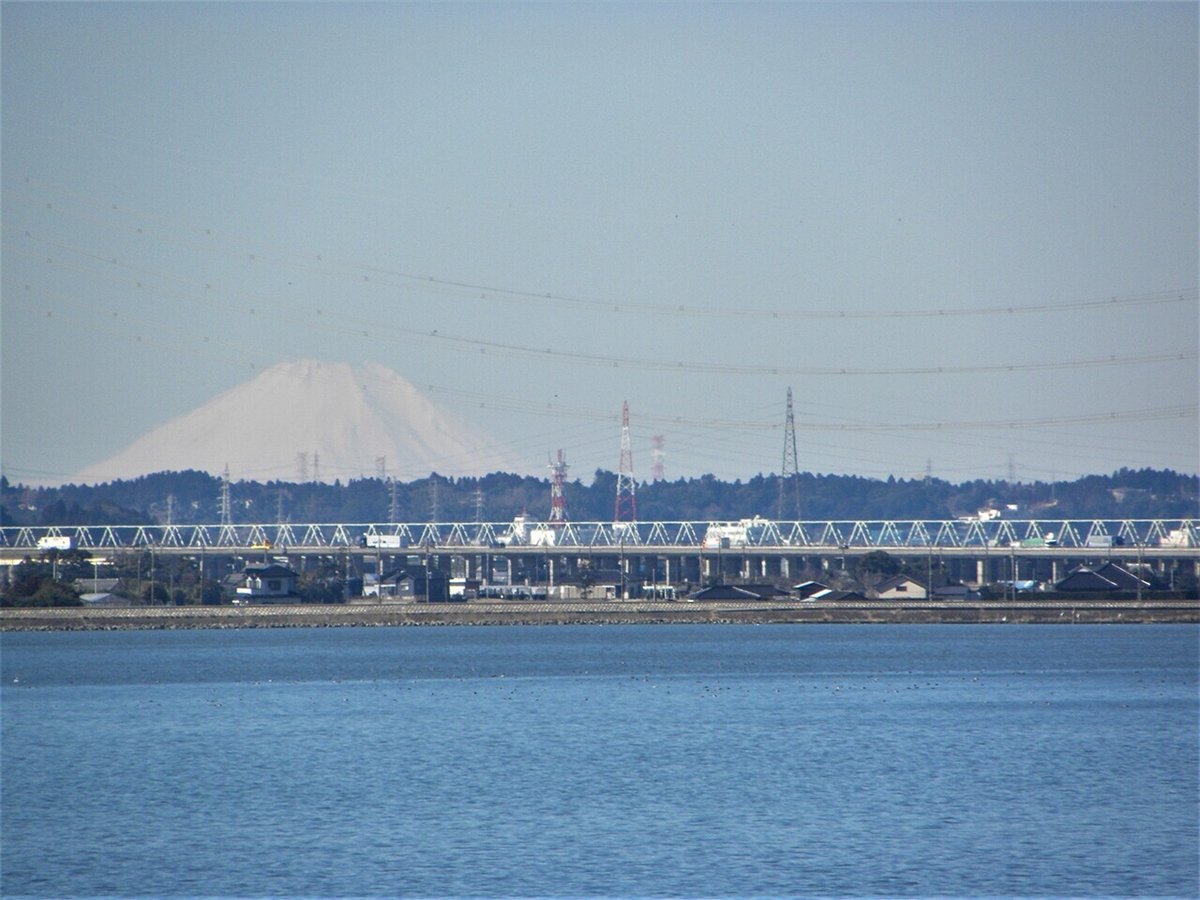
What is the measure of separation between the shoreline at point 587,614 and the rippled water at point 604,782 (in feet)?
63.9

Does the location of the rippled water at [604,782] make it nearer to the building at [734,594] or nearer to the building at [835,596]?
the building at [835,596]

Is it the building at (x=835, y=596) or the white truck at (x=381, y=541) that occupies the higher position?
the white truck at (x=381, y=541)

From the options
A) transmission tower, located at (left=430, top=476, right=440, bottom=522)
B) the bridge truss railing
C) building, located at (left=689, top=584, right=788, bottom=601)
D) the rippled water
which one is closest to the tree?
the rippled water

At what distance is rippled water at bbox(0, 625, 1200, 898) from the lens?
1331cm

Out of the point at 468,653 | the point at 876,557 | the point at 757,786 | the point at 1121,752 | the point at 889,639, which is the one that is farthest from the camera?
the point at 876,557

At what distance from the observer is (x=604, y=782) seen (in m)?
17.9

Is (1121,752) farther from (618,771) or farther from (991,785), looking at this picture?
(618,771)

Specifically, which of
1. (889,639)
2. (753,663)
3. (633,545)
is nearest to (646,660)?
(753,663)

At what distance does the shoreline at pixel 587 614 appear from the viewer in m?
54.4

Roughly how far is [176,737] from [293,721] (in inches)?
88.8

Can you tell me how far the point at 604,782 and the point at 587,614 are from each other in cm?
4122

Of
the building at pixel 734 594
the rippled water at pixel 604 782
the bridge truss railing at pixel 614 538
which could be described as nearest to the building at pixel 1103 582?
the building at pixel 734 594

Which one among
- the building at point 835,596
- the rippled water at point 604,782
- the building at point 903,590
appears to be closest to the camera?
the rippled water at point 604,782

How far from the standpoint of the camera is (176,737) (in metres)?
23.0
